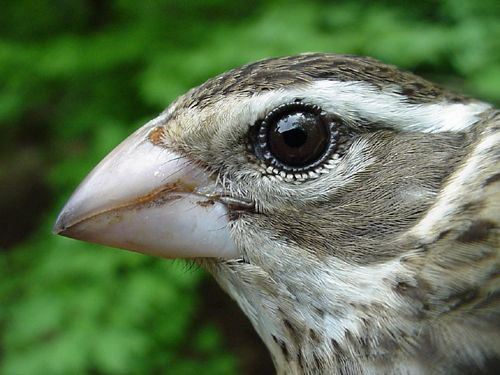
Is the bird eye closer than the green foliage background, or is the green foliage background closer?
the bird eye

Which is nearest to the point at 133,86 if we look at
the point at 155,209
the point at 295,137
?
the point at 155,209

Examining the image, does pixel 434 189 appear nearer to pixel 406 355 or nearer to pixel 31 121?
pixel 406 355

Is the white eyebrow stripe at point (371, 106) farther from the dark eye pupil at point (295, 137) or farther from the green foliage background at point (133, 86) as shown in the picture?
the green foliage background at point (133, 86)

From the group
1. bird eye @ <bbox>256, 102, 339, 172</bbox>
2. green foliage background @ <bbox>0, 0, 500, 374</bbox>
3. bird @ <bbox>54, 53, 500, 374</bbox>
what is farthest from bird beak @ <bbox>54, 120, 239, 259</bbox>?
green foliage background @ <bbox>0, 0, 500, 374</bbox>

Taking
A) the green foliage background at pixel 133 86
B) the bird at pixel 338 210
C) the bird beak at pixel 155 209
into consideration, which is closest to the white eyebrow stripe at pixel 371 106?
the bird at pixel 338 210

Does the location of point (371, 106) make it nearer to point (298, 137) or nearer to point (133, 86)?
point (298, 137)

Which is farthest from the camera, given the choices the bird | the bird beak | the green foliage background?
the green foliage background

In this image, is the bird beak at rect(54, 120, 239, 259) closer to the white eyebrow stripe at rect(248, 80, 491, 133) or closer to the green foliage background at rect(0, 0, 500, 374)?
the white eyebrow stripe at rect(248, 80, 491, 133)
